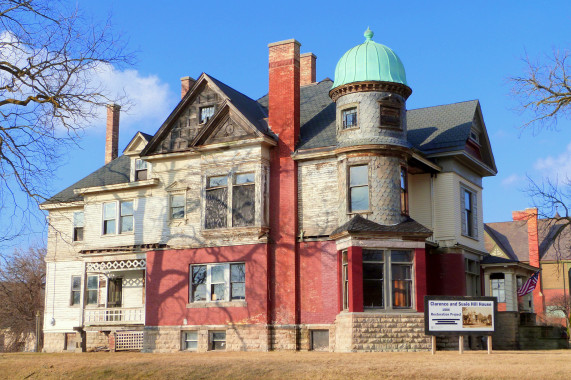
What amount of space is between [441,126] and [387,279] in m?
9.41

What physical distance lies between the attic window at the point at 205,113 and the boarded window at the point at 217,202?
289 centimetres

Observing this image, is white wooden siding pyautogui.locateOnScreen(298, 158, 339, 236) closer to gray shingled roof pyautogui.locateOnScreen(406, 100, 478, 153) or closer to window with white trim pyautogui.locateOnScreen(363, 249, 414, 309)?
window with white trim pyautogui.locateOnScreen(363, 249, 414, 309)

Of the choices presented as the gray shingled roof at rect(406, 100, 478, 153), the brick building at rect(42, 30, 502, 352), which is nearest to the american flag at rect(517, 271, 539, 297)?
the brick building at rect(42, 30, 502, 352)

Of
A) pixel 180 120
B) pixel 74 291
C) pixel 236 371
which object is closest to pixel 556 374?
pixel 236 371

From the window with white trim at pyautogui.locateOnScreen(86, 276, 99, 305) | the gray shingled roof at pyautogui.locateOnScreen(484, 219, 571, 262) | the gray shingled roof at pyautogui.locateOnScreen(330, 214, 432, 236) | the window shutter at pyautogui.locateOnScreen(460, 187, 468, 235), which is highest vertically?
the gray shingled roof at pyautogui.locateOnScreen(484, 219, 571, 262)

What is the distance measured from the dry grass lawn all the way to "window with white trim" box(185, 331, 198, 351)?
9154 mm

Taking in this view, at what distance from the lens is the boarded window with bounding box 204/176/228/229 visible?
30.5 metres

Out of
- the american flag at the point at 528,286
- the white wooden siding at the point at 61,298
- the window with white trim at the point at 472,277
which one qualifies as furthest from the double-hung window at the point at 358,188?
the white wooden siding at the point at 61,298

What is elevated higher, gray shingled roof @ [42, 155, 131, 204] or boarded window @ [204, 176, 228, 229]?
gray shingled roof @ [42, 155, 131, 204]

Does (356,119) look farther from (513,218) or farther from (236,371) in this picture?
(513,218)

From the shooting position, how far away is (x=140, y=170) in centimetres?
3531

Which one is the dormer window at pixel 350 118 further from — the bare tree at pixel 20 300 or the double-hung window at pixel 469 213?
the bare tree at pixel 20 300

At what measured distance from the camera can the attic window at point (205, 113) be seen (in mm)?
32062

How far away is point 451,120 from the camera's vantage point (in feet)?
109
